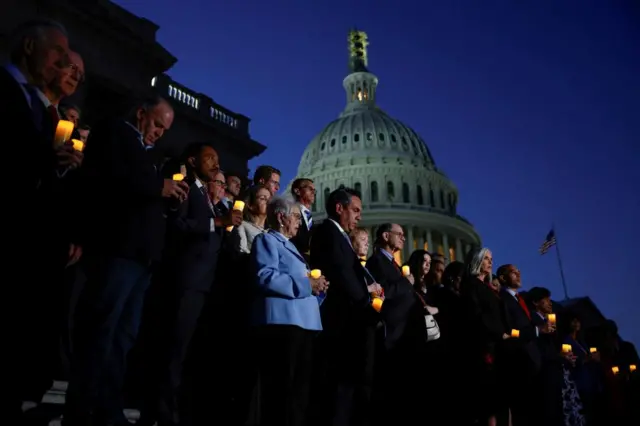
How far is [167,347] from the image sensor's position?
4.27m

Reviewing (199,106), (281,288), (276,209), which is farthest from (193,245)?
(199,106)

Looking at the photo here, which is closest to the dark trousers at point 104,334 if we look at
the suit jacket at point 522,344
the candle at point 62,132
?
the candle at point 62,132

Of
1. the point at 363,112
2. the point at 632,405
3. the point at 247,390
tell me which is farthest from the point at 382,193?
the point at 247,390

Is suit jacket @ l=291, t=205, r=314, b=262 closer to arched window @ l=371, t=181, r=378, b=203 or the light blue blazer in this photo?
the light blue blazer

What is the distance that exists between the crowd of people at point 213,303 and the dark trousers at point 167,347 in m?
0.02

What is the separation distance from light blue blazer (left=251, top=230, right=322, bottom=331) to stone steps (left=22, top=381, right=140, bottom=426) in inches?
51.1

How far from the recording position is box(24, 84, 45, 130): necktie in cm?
294

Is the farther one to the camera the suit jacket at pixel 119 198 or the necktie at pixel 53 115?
the suit jacket at pixel 119 198

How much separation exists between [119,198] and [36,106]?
2.72ft

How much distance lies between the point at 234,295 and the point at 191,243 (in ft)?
2.64

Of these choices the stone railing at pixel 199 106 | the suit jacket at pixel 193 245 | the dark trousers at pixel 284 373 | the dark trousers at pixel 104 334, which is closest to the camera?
the dark trousers at pixel 104 334

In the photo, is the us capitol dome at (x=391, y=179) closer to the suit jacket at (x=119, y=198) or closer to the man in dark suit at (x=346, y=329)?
the man in dark suit at (x=346, y=329)

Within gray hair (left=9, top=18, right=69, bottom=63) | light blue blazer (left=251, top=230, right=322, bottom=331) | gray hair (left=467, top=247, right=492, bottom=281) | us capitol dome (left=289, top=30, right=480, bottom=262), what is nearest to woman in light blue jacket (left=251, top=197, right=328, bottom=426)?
light blue blazer (left=251, top=230, right=322, bottom=331)

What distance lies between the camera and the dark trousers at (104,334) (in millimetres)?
3152
